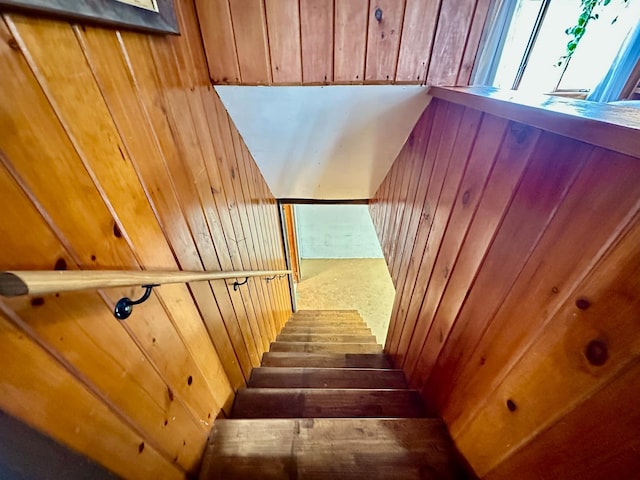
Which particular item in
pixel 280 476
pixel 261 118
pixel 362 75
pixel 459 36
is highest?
pixel 459 36

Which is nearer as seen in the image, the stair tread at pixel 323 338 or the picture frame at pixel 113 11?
the picture frame at pixel 113 11

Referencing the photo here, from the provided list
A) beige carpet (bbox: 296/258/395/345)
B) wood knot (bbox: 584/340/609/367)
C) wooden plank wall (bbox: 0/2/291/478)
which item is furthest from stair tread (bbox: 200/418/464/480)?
beige carpet (bbox: 296/258/395/345)

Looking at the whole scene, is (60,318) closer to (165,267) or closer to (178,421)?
(165,267)

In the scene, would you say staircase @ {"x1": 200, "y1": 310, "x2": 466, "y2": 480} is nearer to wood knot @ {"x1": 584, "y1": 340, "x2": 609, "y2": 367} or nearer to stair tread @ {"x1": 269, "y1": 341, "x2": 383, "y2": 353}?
wood knot @ {"x1": 584, "y1": 340, "x2": 609, "y2": 367}

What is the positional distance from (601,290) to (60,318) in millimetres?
919

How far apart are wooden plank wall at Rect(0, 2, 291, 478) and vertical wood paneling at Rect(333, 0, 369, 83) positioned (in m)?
0.53

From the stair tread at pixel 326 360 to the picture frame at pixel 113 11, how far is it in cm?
196

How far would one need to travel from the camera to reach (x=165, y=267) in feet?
2.49

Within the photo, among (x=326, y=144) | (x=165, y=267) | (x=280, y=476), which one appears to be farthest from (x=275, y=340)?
(x=165, y=267)

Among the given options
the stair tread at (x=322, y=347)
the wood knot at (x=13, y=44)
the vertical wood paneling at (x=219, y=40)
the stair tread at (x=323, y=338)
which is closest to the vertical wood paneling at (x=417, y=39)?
the vertical wood paneling at (x=219, y=40)

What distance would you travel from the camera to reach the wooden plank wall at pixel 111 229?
40 centimetres

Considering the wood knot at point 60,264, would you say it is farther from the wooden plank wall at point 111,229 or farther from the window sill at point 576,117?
the window sill at point 576,117

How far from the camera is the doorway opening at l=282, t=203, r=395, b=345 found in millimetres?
4559

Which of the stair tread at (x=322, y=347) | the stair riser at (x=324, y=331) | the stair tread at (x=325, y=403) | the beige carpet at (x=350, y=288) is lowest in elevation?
the beige carpet at (x=350, y=288)
